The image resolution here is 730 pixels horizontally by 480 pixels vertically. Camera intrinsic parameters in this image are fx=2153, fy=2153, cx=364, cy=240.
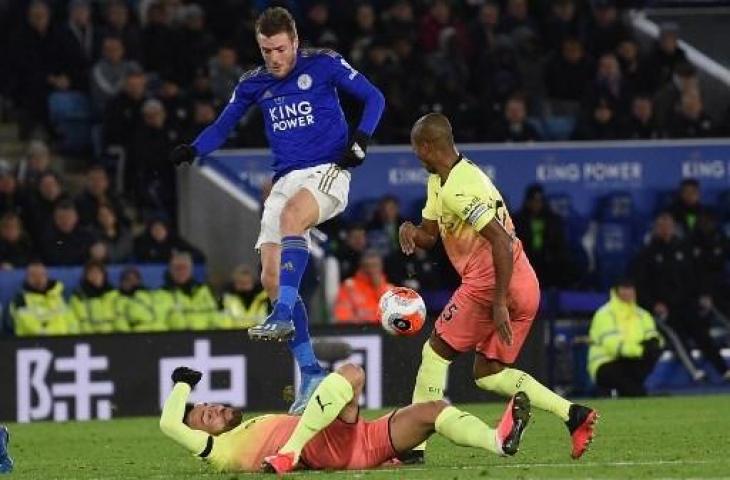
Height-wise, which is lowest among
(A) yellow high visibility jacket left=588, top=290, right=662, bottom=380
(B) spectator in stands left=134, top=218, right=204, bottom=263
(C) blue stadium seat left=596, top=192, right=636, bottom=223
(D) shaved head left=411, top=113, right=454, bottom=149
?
(A) yellow high visibility jacket left=588, top=290, right=662, bottom=380

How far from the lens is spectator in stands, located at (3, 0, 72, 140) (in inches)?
827

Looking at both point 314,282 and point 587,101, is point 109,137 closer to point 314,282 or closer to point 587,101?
point 314,282

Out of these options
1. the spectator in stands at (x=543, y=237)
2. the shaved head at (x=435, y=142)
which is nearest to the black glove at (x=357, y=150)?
the shaved head at (x=435, y=142)

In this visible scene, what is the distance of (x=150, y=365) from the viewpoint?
17.8m

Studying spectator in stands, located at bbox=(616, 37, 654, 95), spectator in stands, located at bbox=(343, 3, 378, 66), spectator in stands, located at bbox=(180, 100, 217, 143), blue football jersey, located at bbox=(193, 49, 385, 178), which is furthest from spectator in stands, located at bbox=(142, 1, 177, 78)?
blue football jersey, located at bbox=(193, 49, 385, 178)

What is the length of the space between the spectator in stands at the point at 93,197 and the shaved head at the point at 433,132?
8635mm

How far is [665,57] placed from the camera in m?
23.3

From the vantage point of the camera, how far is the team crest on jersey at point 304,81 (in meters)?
12.6

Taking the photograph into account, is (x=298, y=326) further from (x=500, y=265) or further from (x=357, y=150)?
(x=500, y=265)

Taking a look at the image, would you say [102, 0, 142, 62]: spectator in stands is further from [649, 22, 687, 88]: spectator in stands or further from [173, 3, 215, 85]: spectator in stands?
[649, 22, 687, 88]: spectator in stands

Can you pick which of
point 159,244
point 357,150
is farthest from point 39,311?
point 357,150

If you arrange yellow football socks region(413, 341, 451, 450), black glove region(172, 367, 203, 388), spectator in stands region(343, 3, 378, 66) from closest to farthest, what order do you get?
1. black glove region(172, 367, 203, 388)
2. yellow football socks region(413, 341, 451, 450)
3. spectator in stands region(343, 3, 378, 66)

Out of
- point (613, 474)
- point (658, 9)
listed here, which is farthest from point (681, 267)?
point (613, 474)

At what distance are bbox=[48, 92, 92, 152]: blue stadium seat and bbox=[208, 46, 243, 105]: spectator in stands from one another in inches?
50.6
